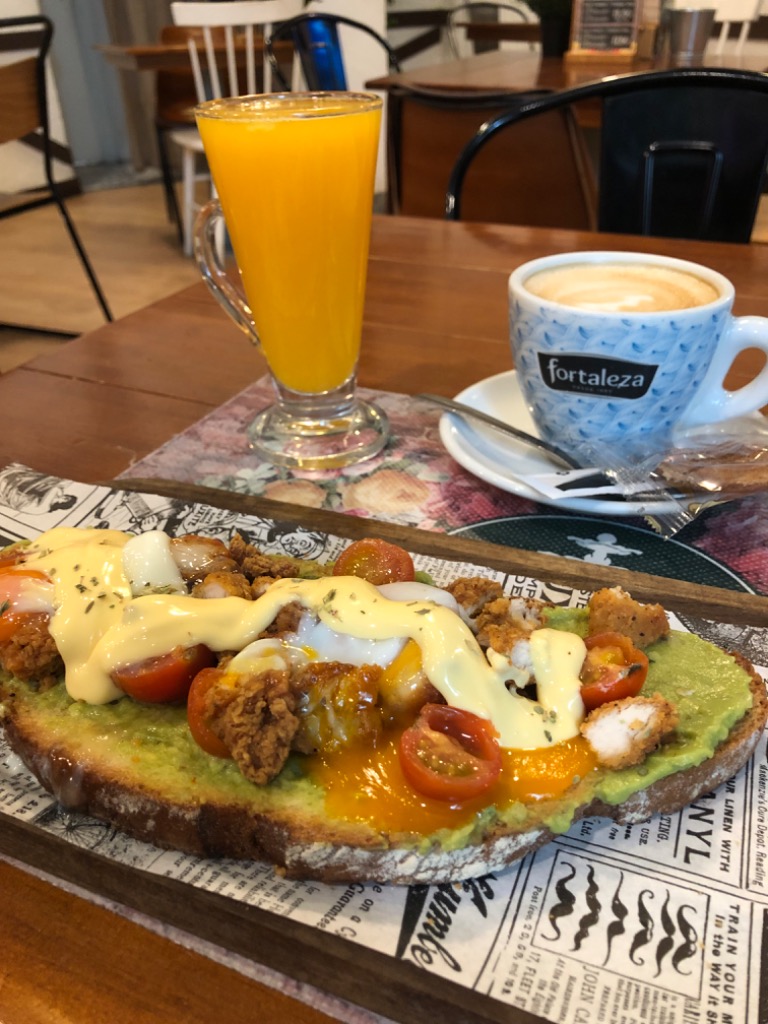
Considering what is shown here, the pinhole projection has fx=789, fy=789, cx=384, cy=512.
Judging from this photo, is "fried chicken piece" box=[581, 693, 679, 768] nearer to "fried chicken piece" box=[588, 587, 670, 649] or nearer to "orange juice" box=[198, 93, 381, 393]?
"fried chicken piece" box=[588, 587, 670, 649]

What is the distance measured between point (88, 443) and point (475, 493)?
69 centimetres

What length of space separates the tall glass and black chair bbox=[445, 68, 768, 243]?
1.25 metres

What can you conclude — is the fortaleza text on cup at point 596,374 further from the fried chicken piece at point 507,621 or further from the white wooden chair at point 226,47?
the white wooden chair at point 226,47

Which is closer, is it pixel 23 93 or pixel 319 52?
pixel 319 52

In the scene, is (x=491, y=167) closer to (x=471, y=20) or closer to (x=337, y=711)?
(x=337, y=711)

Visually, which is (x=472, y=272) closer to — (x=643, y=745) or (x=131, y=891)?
(x=643, y=745)

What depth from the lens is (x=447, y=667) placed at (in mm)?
770

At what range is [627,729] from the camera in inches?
29.8

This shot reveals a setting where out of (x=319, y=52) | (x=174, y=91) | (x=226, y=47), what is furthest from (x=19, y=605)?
(x=174, y=91)

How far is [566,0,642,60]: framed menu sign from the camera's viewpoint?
416cm

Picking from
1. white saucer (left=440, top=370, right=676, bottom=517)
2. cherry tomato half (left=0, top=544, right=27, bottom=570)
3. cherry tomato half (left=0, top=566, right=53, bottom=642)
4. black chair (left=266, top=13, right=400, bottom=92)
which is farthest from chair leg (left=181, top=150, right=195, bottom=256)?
cherry tomato half (left=0, top=566, right=53, bottom=642)

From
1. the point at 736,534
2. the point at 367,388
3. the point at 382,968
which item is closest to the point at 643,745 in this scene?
the point at 382,968

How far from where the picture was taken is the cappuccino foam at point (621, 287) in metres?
1.17

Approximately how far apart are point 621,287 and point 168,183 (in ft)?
18.7
